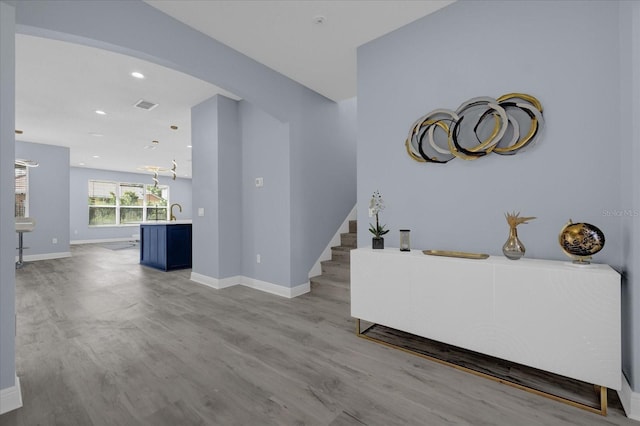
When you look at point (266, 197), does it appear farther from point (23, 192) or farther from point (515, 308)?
point (23, 192)

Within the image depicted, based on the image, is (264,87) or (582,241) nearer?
(582,241)

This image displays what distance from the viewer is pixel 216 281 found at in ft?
13.2

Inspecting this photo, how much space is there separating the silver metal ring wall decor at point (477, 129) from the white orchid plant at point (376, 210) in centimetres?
49

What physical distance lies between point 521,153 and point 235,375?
98.1 inches

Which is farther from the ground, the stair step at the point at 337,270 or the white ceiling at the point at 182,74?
the white ceiling at the point at 182,74

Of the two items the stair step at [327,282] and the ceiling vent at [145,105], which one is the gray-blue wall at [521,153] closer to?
the stair step at [327,282]

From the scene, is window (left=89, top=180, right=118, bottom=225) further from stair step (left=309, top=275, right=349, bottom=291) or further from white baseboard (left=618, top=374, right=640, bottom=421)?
white baseboard (left=618, top=374, right=640, bottom=421)

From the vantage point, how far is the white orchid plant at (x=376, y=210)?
2.48 meters

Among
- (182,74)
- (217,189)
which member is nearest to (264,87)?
(182,74)

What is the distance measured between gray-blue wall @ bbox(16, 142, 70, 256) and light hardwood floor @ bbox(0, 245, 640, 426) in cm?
454

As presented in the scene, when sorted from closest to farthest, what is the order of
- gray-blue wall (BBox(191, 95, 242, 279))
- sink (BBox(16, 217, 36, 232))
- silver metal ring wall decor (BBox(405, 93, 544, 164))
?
silver metal ring wall decor (BBox(405, 93, 544, 164))
gray-blue wall (BBox(191, 95, 242, 279))
sink (BBox(16, 217, 36, 232))

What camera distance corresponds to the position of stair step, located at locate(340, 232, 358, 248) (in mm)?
4165

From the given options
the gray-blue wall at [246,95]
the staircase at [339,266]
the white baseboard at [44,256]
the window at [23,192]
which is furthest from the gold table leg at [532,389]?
the window at [23,192]

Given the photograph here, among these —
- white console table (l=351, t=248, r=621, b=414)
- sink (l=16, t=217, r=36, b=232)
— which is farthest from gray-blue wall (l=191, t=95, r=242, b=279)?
sink (l=16, t=217, r=36, b=232)
